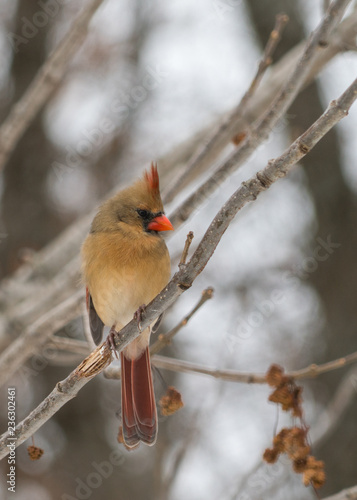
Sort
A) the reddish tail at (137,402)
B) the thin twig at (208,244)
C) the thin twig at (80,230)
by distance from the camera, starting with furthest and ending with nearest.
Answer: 1. the thin twig at (80,230)
2. the reddish tail at (137,402)
3. the thin twig at (208,244)

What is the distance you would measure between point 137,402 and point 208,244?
1.05 metres

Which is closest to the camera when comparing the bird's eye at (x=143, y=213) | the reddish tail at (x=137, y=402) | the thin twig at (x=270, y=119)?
the thin twig at (x=270, y=119)

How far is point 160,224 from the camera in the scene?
2.44 meters

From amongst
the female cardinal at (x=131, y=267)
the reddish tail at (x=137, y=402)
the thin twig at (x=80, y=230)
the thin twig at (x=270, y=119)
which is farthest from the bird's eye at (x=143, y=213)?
the thin twig at (x=80, y=230)

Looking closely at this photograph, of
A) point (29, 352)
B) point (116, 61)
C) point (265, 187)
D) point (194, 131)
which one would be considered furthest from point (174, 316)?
point (265, 187)

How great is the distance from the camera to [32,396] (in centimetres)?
400

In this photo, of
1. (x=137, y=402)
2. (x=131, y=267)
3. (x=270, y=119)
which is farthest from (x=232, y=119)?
(x=137, y=402)

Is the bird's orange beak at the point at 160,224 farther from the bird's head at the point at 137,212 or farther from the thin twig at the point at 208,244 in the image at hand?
the thin twig at the point at 208,244

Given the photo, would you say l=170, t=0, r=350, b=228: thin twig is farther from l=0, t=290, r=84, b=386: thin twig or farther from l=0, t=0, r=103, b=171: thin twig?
l=0, t=0, r=103, b=171: thin twig

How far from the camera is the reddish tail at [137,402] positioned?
221 centimetres

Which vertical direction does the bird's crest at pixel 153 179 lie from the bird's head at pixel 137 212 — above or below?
above

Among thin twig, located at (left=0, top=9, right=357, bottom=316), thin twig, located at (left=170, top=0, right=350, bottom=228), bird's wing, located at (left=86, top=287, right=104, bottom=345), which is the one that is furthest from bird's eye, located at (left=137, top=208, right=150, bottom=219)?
thin twig, located at (left=0, top=9, right=357, bottom=316)

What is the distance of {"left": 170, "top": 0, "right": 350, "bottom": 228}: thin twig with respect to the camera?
2037 millimetres

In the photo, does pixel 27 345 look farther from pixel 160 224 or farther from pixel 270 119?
pixel 270 119
